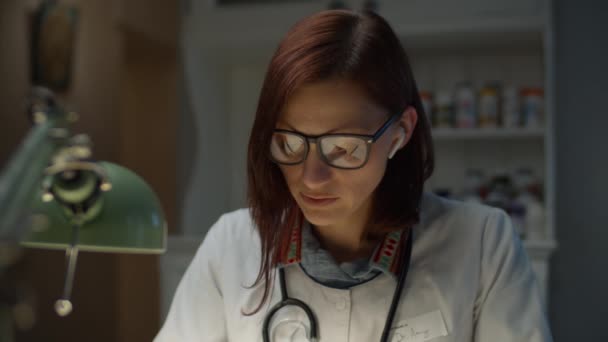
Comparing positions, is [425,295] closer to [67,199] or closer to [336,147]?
[336,147]

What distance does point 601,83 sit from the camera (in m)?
2.97

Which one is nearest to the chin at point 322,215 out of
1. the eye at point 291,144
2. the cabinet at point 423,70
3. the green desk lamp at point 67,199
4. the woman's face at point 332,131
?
the woman's face at point 332,131

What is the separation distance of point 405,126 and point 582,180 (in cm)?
222

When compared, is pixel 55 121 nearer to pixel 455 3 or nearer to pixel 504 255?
pixel 504 255

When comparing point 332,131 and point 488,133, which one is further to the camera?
point 488,133

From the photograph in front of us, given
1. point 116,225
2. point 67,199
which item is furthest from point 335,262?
point 67,199

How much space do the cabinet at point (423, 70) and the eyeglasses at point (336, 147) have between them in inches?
73.7

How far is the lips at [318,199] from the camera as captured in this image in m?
1.04

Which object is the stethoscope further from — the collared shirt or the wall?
the wall

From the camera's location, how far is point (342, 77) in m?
1.01

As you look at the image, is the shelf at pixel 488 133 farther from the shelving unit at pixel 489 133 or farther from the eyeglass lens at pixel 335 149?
the eyeglass lens at pixel 335 149

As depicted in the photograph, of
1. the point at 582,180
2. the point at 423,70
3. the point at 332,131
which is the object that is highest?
the point at 332,131

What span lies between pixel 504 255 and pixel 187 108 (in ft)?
7.75

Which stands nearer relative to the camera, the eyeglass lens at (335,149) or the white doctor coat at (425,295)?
the eyeglass lens at (335,149)
